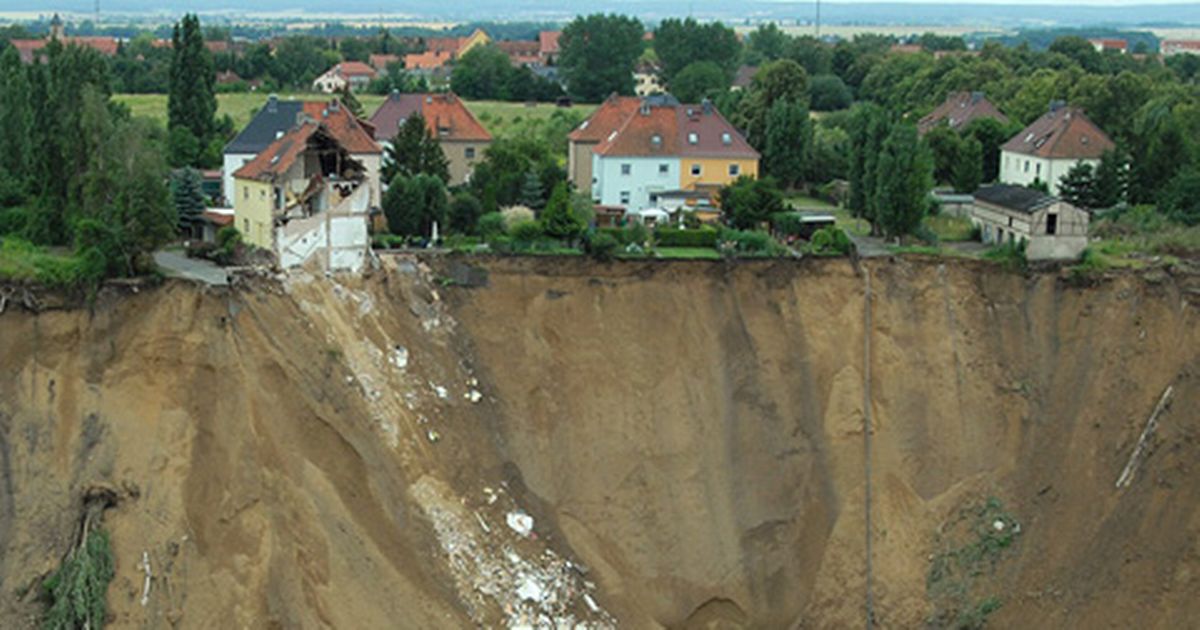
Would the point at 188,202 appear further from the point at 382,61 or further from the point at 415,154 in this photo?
the point at 382,61

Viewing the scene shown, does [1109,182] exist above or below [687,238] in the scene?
above

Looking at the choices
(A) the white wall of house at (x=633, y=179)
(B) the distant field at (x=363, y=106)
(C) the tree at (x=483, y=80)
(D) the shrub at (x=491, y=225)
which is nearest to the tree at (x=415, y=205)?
(D) the shrub at (x=491, y=225)

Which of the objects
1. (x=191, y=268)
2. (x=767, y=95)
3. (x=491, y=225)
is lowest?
(x=191, y=268)

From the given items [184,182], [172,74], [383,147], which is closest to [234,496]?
[184,182]

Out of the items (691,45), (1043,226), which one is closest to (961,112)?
(691,45)

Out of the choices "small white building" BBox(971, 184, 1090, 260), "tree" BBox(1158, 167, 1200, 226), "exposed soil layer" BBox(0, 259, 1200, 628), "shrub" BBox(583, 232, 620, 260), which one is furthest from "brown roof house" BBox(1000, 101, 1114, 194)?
"shrub" BBox(583, 232, 620, 260)

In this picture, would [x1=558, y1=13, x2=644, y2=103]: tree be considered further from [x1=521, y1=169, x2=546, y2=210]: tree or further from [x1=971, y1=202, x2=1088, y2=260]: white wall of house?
[x1=971, y1=202, x2=1088, y2=260]: white wall of house

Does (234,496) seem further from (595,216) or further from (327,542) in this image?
(595,216)
